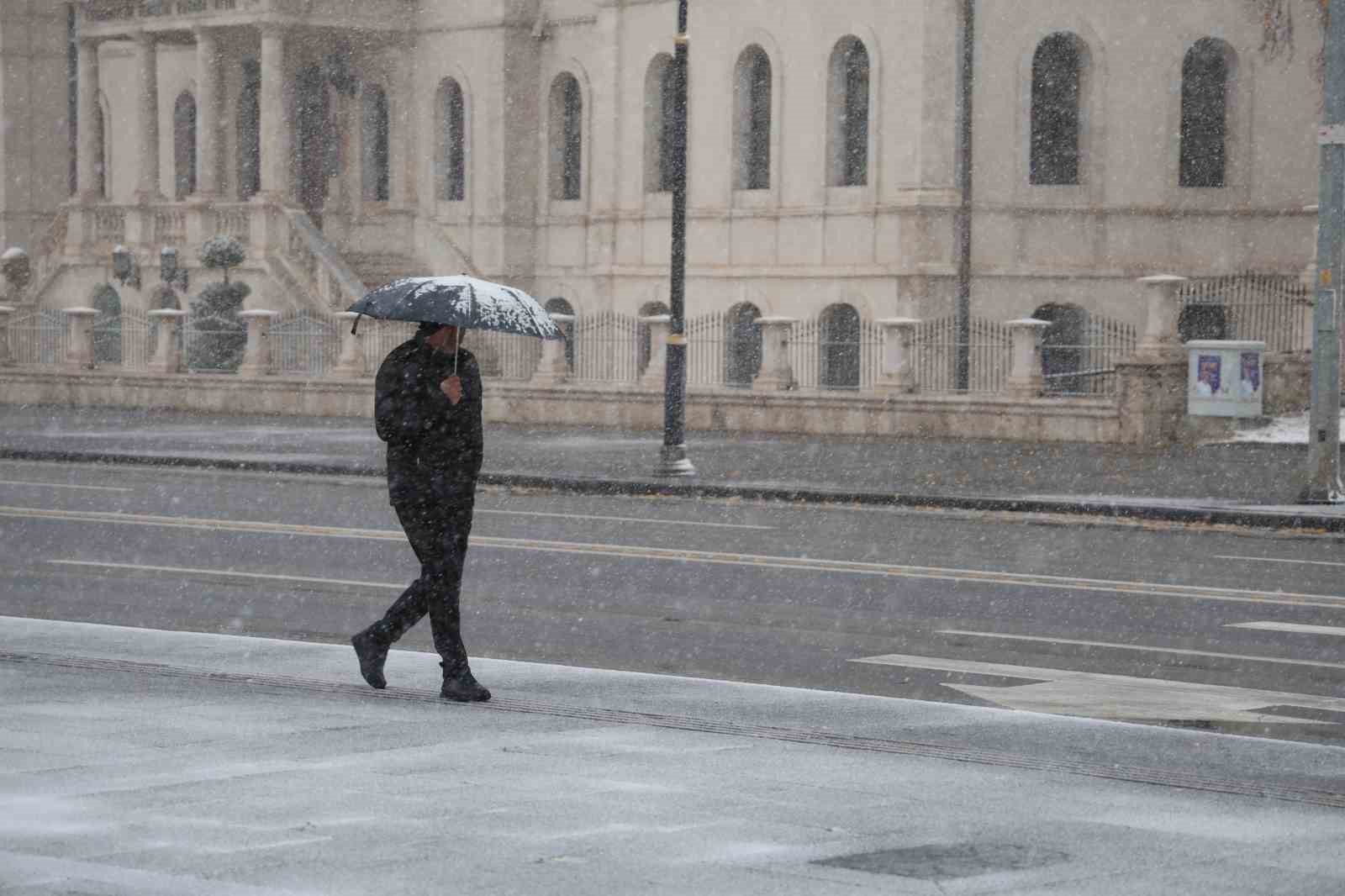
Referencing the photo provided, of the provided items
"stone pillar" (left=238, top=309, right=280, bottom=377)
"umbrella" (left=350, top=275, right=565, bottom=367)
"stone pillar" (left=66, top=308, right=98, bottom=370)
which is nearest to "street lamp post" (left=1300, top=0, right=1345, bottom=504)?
"umbrella" (left=350, top=275, right=565, bottom=367)

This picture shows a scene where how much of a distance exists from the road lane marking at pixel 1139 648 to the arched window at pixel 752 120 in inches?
1323

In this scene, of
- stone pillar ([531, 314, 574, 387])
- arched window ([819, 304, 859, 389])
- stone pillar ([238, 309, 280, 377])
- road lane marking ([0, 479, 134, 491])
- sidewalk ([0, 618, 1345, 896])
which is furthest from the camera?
stone pillar ([238, 309, 280, 377])

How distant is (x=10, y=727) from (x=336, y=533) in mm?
10321

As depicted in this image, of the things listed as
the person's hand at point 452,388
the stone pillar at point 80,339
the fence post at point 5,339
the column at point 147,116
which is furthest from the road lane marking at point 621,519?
the column at point 147,116

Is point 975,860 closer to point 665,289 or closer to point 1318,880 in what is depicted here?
point 1318,880

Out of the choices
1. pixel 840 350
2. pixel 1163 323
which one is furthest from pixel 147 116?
pixel 1163 323

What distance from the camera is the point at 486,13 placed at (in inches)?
2044

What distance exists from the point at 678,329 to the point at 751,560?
28.6ft

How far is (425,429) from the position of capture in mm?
9953

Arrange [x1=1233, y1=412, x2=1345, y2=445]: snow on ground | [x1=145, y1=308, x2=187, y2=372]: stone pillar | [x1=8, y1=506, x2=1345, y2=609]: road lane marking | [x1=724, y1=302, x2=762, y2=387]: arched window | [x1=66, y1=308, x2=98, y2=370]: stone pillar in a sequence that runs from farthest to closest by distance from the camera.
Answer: [x1=724, y1=302, x2=762, y2=387]: arched window
[x1=66, y1=308, x2=98, y2=370]: stone pillar
[x1=145, y1=308, x2=187, y2=372]: stone pillar
[x1=1233, y1=412, x2=1345, y2=445]: snow on ground
[x1=8, y1=506, x2=1345, y2=609]: road lane marking

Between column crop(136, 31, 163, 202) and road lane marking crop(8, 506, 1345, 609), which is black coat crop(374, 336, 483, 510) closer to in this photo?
road lane marking crop(8, 506, 1345, 609)

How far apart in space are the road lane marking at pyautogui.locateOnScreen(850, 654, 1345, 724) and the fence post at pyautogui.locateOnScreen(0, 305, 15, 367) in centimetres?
3629

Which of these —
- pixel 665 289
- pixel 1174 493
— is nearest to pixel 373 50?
pixel 665 289

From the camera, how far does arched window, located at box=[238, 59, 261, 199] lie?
55094 millimetres
